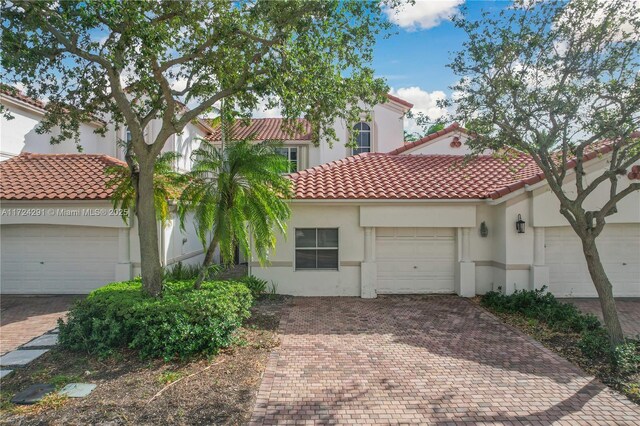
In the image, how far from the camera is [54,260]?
12.7 m

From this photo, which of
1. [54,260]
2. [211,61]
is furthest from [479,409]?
[54,260]

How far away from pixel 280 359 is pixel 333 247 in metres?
5.50

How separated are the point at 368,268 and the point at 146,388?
24.6 feet

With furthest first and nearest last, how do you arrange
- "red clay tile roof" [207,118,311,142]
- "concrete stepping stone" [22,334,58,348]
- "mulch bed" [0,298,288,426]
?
"red clay tile roof" [207,118,311,142] < "concrete stepping stone" [22,334,58,348] < "mulch bed" [0,298,288,426]

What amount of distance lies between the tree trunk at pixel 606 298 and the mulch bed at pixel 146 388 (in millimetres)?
6312

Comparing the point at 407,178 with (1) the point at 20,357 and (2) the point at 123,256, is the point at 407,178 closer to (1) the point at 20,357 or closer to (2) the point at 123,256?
(2) the point at 123,256

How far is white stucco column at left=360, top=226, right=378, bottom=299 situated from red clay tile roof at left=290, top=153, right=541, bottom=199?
131 centimetres

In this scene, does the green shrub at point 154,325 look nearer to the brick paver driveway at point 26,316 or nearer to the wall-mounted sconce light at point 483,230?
the brick paver driveway at point 26,316

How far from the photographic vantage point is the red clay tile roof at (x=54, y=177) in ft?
39.4

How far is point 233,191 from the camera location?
884 centimetres

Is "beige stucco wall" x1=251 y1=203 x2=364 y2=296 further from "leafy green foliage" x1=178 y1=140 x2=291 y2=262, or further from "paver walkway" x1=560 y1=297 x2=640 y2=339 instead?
"paver walkway" x1=560 y1=297 x2=640 y2=339

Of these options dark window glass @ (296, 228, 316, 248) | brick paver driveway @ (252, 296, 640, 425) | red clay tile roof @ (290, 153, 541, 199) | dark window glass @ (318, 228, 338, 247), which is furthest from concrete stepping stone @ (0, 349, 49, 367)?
dark window glass @ (318, 228, 338, 247)

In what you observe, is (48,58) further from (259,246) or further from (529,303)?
(529,303)

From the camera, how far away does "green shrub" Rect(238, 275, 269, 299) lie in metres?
11.4
